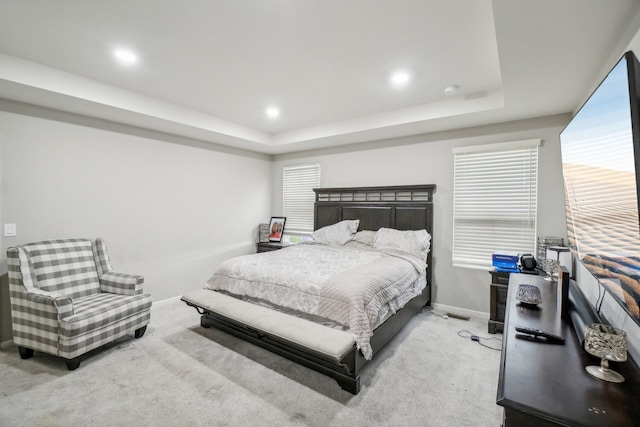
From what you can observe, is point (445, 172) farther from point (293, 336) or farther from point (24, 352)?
point (24, 352)

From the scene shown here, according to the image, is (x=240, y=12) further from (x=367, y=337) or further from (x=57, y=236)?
(x=57, y=236)

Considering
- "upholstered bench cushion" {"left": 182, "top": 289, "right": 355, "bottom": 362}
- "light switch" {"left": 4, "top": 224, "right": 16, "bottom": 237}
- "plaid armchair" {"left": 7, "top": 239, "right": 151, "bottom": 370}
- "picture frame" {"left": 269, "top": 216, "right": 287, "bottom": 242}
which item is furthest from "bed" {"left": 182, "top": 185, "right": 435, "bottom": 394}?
"light switch" {"left": 4, "top": 224, "right": 16, "bottom": 237}

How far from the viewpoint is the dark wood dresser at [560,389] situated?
86cm

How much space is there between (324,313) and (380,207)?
2.43m

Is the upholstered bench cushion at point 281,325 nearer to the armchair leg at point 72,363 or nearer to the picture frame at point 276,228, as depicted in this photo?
the armchair leg at point 72,363

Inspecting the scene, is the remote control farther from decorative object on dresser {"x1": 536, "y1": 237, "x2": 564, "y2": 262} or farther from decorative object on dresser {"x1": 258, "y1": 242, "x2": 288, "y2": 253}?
decorative object on dresser {"x1": 258, "y1": 242, "x2": 288, "y2": 253}

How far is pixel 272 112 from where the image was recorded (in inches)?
154

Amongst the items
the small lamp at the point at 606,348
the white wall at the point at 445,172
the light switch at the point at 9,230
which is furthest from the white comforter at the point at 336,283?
the light switch at the point at 9,230

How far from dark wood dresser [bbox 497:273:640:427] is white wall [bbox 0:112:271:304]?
13.8 feet

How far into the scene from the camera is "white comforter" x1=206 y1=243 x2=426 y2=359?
232cm

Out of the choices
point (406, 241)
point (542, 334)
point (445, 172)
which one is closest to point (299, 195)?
point (406, 241)

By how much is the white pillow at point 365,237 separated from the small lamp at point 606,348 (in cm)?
315

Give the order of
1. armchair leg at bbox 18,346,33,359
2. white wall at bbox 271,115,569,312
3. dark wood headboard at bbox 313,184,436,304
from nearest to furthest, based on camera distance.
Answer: armchair leg at bbox 18,346,33,359, white wall at bbox 271,115,569,312, dark wood headboard at bbox 313,184,436,304

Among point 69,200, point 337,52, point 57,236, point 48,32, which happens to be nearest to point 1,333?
point 57,236
